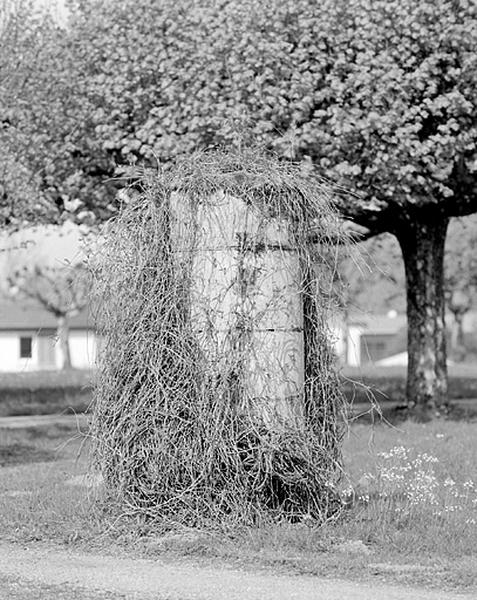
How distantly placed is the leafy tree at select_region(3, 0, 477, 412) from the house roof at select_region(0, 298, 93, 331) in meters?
55.9

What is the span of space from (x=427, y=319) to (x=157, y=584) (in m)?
14.5

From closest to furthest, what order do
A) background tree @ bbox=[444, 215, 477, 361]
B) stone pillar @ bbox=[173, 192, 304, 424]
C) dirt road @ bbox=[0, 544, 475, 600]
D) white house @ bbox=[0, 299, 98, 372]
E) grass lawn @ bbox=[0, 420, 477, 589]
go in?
dirt road @ bbox=[0, 544, 475, 600], grass lawn @ bbox=[0, 420, 477, 589], stone pillar @ bbox=[173, 192, 304, 424], background tree @ bbox=[444, 215, 477, 361], white house @ bbox=[0, 299, 98, 372]

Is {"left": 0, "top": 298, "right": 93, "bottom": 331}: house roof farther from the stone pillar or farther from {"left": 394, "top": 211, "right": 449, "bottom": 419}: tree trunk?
the stone pillar

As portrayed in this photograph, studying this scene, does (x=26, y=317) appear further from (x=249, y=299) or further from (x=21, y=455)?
(x=249, y=299)

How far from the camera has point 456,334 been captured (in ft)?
254

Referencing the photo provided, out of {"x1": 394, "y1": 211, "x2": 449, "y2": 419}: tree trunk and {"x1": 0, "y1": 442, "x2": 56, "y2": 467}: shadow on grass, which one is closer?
{"x1": 0, "y1": 442, "x2": 56, "y2": 467}: shadow on grass

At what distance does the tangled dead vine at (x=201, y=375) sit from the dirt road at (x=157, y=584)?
1053 mm

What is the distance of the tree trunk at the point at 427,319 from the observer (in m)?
21.3

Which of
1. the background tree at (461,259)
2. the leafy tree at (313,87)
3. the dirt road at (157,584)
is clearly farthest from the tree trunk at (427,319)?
the background tree at (461,259)

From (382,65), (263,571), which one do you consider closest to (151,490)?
(263,571)

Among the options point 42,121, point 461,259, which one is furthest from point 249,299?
point 461,259

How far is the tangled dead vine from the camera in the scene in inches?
359

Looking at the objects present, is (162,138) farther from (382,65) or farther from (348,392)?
(348,392)

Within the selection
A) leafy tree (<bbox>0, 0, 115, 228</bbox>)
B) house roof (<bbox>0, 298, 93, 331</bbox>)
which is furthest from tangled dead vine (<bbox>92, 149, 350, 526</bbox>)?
house roof (<bbox>0, 298, 93, 331</bbox>)
